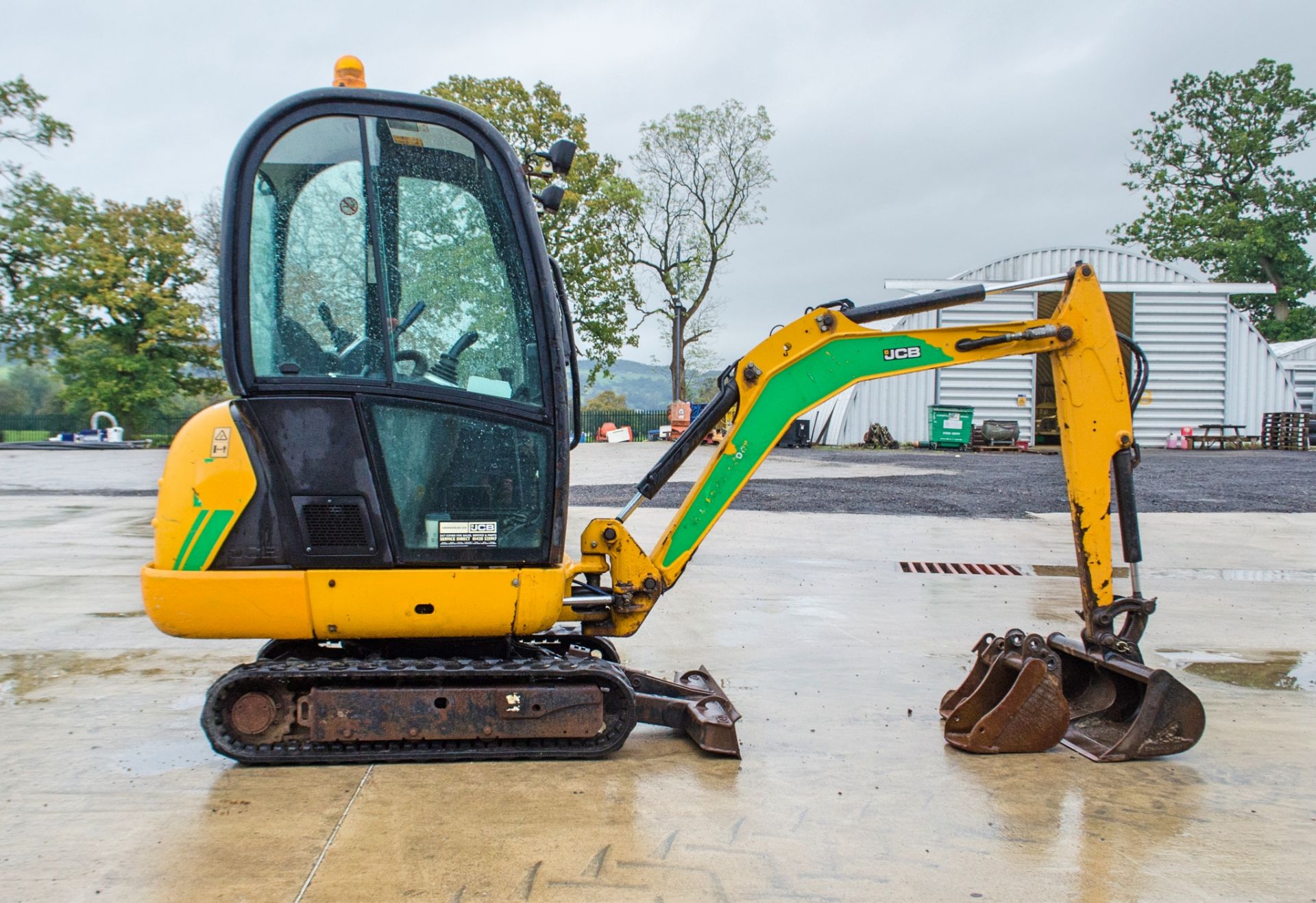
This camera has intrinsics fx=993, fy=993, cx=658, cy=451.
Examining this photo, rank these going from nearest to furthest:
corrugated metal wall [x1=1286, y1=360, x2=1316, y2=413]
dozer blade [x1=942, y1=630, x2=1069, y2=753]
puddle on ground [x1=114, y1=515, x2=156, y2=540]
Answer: dozer blade [x1=942, y1=630, x2=1069, y2=753]
puddle on ground [x1=114, y1=515, x2=156, y2=540]
corrugated metal wall [x1=1286, y1=360, x2=1316, y2=413]

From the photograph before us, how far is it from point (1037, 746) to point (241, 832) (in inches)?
127

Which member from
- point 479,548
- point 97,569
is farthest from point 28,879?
point 97,569

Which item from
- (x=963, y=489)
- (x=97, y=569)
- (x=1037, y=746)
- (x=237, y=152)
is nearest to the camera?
(x=237, y=152)

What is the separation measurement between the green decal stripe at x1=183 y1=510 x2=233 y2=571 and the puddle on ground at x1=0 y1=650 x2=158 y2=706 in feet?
6.00

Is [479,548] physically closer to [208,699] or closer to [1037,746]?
[208,699]

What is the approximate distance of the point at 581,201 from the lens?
36219mm

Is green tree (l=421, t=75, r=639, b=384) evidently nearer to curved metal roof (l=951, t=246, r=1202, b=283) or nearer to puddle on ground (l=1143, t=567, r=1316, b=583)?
curved metal roof (l=951, t=246, r=1202, b=283)

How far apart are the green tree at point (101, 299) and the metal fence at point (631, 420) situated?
54.3ft

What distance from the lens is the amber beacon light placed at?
13.9ft

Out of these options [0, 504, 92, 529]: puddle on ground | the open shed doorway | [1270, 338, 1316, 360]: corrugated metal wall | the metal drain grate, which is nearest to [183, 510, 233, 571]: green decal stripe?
the metal drain grate

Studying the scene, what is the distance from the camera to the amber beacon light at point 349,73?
13.9 feet

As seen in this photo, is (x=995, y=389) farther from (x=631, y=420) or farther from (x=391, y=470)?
(x=391, y=470)

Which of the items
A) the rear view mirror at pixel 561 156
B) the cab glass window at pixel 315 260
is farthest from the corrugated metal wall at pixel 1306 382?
the cab glass window at pixel 315 260

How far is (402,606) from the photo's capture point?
400 centimetres
